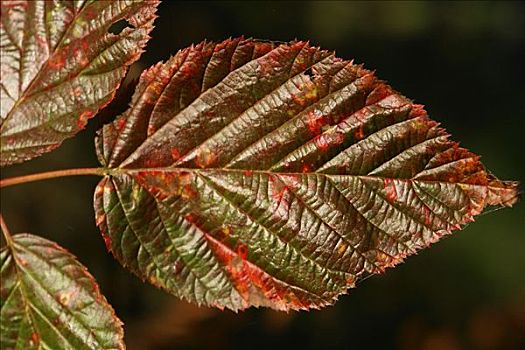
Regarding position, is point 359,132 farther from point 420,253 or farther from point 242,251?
point 420,253

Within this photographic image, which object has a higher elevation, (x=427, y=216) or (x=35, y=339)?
(x=427, y=216)

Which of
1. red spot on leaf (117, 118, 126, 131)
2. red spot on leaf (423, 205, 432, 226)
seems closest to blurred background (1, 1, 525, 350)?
red spot on leaf (117, 118, 126, 131)

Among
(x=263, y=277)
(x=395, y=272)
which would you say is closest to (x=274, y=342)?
(x=395, y=272)

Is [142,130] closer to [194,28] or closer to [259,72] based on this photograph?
[259,72]

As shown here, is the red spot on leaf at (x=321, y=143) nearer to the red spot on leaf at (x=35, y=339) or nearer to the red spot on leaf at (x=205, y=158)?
the red spot on leaf at (x=205, y=158)

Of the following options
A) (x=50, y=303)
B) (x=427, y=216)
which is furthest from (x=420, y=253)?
(x=50, y=303)

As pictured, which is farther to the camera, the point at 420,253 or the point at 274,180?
the point at 420,253
